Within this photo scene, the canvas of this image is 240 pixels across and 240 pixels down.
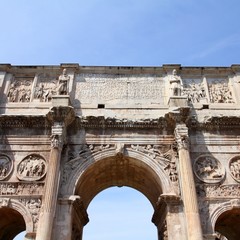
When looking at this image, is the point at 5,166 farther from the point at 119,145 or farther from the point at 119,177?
the point at 119,177

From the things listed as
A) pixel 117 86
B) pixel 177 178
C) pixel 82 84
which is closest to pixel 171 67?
pixel 117 86

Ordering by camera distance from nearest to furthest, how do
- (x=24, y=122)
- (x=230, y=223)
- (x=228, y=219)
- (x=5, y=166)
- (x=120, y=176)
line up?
(x=5, y=166), (x=228, y=219), (x=24, y=122), (x=230, y=223), (x=120, y=176)

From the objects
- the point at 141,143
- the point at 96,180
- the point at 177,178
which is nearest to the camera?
the point at 177,178

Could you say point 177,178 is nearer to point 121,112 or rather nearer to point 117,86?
point 121,112

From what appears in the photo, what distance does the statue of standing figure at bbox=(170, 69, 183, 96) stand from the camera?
12.6 m

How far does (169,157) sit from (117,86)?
360 cm

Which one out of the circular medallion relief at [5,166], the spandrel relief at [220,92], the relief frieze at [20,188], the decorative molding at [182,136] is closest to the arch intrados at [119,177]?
the decorative molding at [182,136]

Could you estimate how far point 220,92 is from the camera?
13305 mm

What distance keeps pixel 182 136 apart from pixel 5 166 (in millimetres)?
5918

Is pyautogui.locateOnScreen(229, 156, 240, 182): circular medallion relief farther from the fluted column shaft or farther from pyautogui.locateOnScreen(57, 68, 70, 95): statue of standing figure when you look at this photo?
pyautogui.locateOnScreen(57, 68, 70, 95): statue of standing figure

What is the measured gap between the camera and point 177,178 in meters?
11.1

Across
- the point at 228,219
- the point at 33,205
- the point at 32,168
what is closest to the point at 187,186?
the point at 228,219

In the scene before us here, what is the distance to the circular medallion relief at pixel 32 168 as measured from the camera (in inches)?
440

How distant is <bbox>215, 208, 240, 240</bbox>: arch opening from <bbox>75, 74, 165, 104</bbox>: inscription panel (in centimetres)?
452
